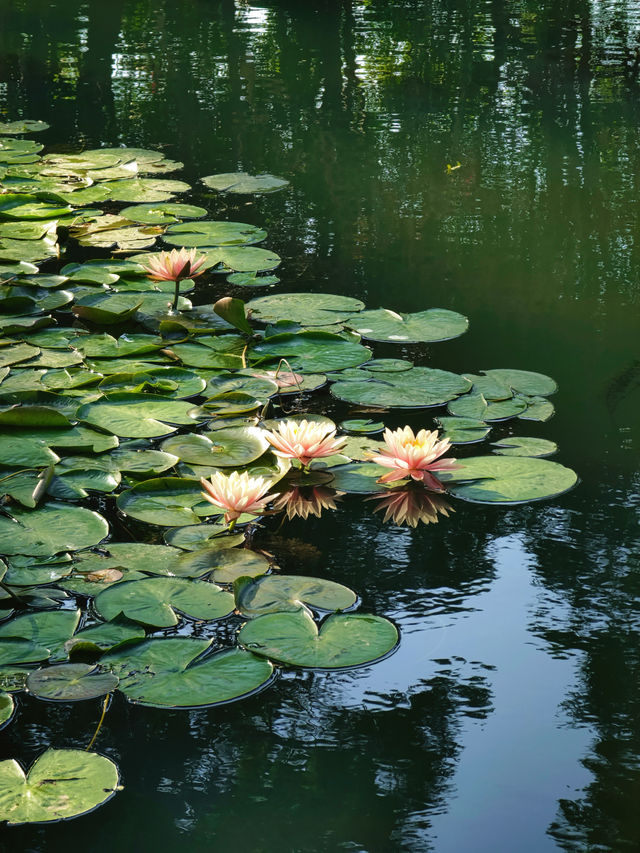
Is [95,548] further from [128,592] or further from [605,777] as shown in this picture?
[605,777]

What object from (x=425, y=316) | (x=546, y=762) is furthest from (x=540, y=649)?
(x=425, y=316)

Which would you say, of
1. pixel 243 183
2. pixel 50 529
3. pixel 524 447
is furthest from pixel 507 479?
pixel 243 183

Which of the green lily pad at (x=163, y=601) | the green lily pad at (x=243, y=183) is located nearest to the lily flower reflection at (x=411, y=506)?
the green lily pad at (x=163, y=601)

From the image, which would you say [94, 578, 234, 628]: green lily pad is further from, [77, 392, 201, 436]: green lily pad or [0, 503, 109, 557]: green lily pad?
[77, 392, 201, 436]: green lily pad

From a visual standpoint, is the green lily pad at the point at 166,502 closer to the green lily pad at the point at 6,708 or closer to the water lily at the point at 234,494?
the water lily at the point at 234,494

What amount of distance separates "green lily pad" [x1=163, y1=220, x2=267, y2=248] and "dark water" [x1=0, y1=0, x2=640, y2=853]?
10 cm

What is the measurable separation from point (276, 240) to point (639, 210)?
4.78 feet

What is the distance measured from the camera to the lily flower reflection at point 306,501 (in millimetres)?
1967

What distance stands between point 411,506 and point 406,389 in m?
0.52

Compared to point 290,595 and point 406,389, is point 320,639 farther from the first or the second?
point 406,389

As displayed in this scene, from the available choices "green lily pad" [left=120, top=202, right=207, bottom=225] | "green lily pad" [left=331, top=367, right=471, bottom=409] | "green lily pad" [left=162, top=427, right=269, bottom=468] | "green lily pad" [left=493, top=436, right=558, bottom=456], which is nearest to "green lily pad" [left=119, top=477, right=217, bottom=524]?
"green lily pad" [left=162, top=427, right=269, bottom=468]

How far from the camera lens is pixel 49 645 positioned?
4.99 ft

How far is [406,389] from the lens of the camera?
243 centimetres

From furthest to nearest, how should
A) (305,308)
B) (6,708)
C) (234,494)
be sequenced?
(305,308) → (234,494) → (6,708)
